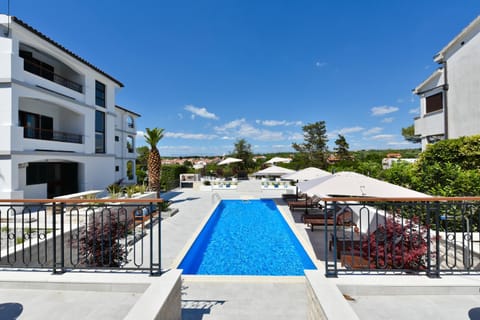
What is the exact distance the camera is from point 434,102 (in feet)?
48.3

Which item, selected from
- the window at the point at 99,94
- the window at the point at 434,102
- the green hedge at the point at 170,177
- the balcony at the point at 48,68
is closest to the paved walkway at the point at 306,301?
the green hedge at the point at 170,177

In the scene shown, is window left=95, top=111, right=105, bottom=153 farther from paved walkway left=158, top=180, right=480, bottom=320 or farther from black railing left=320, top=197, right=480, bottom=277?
black railing left=320, top=197, right=480, bottom=277

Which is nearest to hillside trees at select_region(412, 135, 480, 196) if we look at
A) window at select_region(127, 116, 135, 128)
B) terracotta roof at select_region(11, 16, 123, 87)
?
terracotta roof at select_region(11, 16, 123, 87)

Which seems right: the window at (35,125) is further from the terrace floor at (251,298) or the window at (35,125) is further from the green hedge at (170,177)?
the terrace floor at (251,298)

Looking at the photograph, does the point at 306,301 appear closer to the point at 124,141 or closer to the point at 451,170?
the point at 451,170

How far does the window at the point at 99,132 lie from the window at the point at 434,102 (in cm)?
2699

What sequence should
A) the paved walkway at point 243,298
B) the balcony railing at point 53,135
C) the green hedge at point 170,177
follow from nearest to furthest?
the paved walkway at point 243,298
the balcony railing at point 53,135
the green hedge at point 170,177

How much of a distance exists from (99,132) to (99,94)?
3403 millimetres

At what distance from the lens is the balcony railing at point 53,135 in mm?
13191

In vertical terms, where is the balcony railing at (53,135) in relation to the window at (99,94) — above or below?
below

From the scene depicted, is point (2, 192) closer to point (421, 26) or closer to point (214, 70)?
point (214, 70)

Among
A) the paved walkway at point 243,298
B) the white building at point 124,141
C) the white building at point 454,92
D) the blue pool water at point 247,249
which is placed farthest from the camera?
the white building at point 124,141

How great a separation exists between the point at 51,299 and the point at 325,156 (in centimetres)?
3347

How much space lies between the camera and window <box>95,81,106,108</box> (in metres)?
17.6
